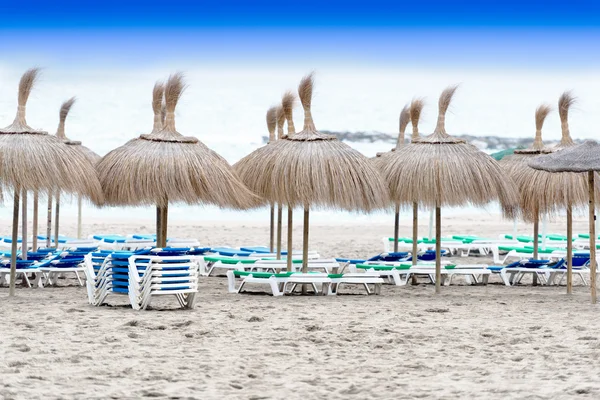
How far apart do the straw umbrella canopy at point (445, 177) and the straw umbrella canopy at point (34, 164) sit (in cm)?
301

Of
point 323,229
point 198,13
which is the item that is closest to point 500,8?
point 198,13

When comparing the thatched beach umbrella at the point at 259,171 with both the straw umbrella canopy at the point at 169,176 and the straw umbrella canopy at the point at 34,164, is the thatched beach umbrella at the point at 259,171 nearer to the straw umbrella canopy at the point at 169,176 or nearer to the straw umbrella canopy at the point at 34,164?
the straw umbrella canopy at the point at 169,176

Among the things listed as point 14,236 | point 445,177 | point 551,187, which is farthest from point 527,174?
point 14,236

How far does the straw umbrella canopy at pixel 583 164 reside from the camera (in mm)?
8484

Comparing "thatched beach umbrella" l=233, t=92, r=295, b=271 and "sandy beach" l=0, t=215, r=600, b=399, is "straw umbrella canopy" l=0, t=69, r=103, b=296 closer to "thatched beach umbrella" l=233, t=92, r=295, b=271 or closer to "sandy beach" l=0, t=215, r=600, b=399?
"sandy beach" l=0, t=215, r=600, b=399

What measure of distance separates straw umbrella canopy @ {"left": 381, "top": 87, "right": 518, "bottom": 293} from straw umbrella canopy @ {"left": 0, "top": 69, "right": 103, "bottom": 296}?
3006 mm

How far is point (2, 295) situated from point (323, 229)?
14048mm

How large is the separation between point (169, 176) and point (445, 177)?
8.71 feet

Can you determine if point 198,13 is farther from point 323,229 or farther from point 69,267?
point 69,267

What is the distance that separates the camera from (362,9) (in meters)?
50.1

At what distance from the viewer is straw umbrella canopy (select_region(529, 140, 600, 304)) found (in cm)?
848

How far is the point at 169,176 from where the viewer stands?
30.6 feet

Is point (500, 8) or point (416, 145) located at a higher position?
point (500, 8)

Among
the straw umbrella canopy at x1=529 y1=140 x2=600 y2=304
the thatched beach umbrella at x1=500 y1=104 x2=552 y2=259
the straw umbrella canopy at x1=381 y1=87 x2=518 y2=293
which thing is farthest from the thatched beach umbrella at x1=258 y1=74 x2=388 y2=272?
the thatched beach umbrella at x1=500 y1=104 x2=552 y2=259
